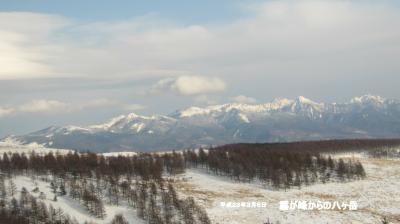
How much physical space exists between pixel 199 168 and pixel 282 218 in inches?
2480

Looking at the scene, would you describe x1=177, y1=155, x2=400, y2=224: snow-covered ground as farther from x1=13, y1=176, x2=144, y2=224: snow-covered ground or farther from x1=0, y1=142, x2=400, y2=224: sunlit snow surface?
x1=13, y1=176, x2=144, y2=224: snow-covered ground

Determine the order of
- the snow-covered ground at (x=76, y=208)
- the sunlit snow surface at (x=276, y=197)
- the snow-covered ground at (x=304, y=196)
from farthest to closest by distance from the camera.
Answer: the snow-covered ground at (x=304, y=196), the sunlit snow surface at (x=276, y=197), the snow-covered ground at (x=76, y=208)

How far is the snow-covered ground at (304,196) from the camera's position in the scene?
323 ft

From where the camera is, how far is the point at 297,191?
131 meters

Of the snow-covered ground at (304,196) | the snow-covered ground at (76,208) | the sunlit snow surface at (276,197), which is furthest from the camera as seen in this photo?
the snow-covered ground at (304,196)

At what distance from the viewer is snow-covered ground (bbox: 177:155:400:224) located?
98.6 meters

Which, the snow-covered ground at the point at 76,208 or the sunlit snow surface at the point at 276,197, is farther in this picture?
the sunlit snow surface at the point at 276,197

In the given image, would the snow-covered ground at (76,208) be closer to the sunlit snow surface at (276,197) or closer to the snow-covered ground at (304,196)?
the sunlit snow surface at (276,197)

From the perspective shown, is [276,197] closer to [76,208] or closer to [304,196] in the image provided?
[304,196]

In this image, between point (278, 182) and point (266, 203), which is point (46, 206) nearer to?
point (266, 203)

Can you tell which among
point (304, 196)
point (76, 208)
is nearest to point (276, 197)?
point (304, 196)

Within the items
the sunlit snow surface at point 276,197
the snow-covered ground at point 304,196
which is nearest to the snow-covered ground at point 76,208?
the sunlit snow surface at point 276,197

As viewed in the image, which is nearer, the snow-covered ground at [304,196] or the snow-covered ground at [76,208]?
the snow-covered ground at [76,208]

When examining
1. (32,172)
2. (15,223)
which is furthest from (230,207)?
(32,172)
